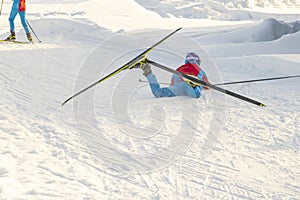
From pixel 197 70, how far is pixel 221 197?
8.98 feet

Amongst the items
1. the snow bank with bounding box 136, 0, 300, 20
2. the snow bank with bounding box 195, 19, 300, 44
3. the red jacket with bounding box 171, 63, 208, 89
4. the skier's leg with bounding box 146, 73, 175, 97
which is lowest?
the snow bank with bounding box 136, 0, 300, 20

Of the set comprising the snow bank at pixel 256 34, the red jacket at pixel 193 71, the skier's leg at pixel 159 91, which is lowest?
the snow bank at pixel 256 34

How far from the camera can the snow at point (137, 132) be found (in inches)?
112

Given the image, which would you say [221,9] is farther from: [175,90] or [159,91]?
[159,91]

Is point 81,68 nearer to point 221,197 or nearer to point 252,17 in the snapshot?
point 221,197

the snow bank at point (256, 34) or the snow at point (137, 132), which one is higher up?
the snow at point (137, 132)

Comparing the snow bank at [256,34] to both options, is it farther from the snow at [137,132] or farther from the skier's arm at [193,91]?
the skier's arm at [193,91]

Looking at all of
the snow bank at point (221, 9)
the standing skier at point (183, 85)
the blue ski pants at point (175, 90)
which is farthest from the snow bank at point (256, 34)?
the snow bank at point (221, 9)

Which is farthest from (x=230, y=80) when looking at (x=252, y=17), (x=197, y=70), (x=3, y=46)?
(x=252, y=17)

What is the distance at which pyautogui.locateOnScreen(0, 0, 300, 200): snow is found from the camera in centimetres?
285

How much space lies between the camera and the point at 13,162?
303cm

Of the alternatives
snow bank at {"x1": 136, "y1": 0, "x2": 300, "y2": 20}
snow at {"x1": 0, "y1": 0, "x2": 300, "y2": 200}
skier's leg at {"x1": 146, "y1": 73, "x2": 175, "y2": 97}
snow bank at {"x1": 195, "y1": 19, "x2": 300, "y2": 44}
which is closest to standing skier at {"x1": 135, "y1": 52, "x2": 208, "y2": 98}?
A: skier's leg at {"x1": 146, "y1": 73, "x2": 175, "y2": 97}

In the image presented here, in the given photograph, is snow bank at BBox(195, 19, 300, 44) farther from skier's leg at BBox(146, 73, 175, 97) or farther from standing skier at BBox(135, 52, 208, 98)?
skier's leg at BBox(146, 73, 175, 97)

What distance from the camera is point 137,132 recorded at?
3.92 meters
